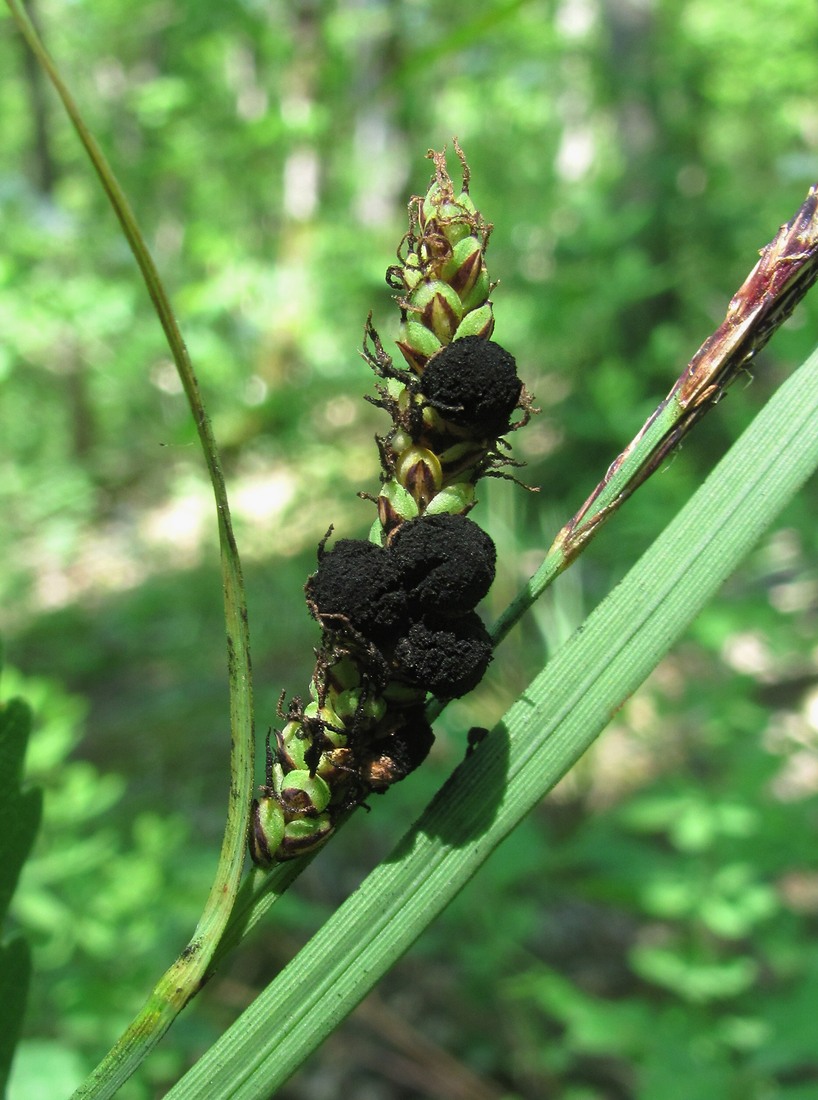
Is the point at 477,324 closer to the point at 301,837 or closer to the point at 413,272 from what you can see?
the point at 413,272

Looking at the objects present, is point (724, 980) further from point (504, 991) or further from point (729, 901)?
point (504, 991)

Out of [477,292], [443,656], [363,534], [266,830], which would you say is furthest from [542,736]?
[363,534]

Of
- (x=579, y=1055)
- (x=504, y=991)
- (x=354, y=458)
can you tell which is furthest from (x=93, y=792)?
(x=354, y=458)

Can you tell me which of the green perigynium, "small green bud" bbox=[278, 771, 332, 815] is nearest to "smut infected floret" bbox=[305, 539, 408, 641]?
the green perigynium

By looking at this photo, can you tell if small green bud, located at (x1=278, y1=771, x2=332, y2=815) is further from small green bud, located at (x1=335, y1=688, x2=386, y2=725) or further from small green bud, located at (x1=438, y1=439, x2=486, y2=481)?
small green bud, located at (x1=438, y1=439, x2=486, y2=481)

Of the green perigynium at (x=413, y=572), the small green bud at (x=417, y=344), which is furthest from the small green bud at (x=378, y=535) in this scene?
the small green bud at (x=417, y=344)

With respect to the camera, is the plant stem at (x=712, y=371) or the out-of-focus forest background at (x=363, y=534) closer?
the plant stem at (x=712, y=371)

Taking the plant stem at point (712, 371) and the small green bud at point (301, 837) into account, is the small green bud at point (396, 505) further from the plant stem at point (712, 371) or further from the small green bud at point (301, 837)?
the small green bud at point (301, 837)
